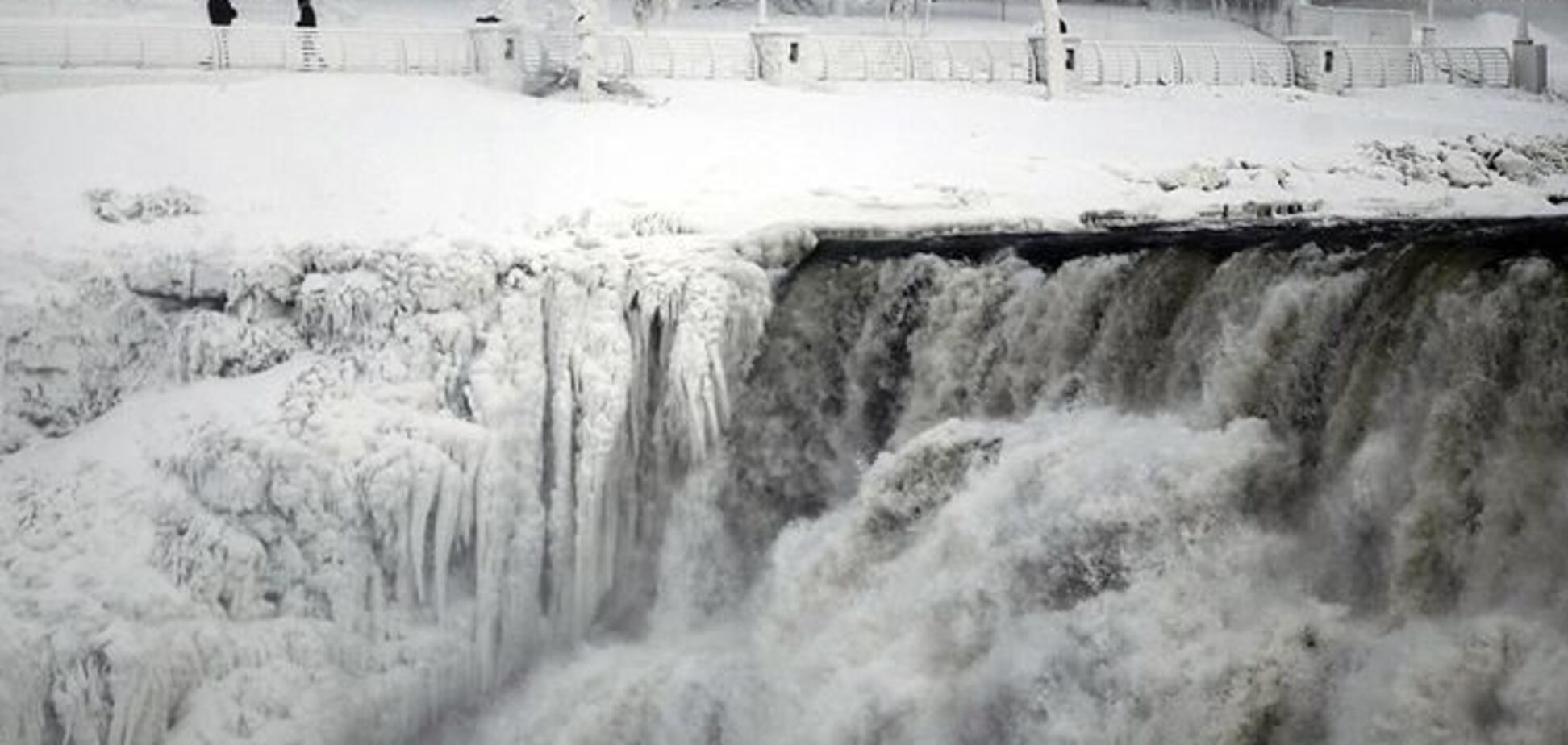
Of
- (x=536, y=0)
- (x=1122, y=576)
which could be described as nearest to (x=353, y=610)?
(x=1122, y=576)

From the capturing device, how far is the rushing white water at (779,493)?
372 inches

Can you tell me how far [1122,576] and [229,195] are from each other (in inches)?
362

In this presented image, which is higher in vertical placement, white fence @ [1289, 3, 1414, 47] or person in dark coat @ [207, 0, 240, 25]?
person in dark coat @ [207, 0, 240, 25]

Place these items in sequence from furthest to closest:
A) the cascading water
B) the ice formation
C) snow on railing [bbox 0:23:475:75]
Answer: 1. snow on railing [bbox 0:23:475:75]
2. the ice formation
3. the cascading water

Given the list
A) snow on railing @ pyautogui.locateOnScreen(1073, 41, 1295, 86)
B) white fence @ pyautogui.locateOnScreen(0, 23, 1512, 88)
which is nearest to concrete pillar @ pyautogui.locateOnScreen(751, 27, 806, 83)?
white fence @ pyautogui.locateOnScreen(0, 23, 1512, 88)

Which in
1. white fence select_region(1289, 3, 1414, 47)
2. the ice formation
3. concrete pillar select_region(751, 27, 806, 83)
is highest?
concrete pillar select_region(751, 27, 806, 83)

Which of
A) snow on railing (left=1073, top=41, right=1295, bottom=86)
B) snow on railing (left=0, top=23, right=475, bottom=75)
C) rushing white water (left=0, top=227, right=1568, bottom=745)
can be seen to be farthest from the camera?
snow on railing (left=1073, top=41, right=1295, bottom=86)

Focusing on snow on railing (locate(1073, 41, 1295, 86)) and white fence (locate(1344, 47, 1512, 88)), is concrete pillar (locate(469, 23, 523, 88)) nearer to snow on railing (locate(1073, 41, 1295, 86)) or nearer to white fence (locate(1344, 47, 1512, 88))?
snow on railing (locate(1073, 41, 1295, 86))

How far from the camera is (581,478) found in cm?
1350

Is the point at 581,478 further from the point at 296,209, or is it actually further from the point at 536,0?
the point at 536,0

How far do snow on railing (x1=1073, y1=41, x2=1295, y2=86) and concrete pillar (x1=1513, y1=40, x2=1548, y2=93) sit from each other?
3.28 m

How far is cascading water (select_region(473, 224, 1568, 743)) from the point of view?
29.3 feet

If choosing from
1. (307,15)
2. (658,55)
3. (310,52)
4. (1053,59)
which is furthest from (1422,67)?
(310,52)

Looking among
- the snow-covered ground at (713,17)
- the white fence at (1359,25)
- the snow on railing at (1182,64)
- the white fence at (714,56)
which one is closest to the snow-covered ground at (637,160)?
the white fence at (714,56)
